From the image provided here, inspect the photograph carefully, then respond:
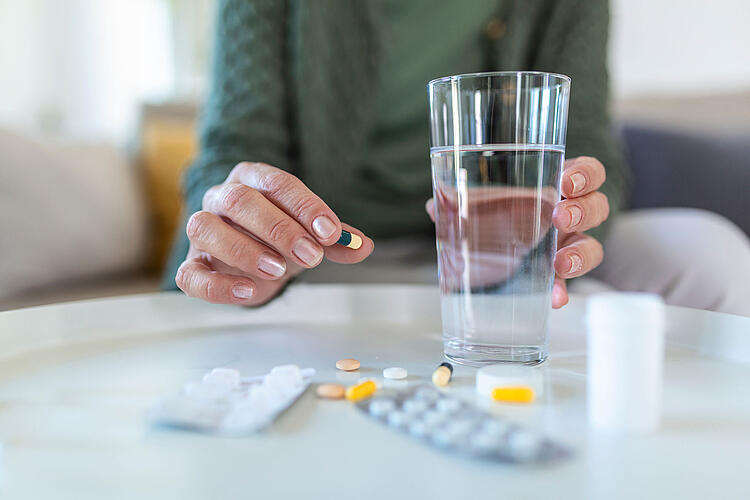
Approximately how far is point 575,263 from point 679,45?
169cm

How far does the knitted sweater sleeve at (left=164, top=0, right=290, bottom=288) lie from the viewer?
822mm

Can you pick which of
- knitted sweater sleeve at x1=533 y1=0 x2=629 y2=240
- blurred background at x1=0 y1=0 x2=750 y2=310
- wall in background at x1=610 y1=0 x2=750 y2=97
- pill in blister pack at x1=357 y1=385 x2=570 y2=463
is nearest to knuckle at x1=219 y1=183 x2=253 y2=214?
pill in blister pack at x1=357 y1=385 x2=570 y2=463

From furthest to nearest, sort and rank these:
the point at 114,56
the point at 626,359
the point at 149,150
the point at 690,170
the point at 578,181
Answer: the point at 114,56 → the point at 149,150 → the point at 690,170 → the point at 578,181 → the point at 626,359

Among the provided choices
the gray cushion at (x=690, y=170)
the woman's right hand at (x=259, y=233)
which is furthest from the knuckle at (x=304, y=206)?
the gray cushion at (x=690, y=170)

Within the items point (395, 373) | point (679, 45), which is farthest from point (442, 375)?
point (679, 45)

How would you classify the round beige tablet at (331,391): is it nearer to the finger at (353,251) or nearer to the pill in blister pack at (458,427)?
the pill in blister pack at (458,427)

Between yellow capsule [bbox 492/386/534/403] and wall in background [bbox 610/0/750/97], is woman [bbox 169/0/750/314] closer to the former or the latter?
yellow capsule [bbox 492/386/534/403]

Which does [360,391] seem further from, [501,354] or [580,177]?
[580,177]

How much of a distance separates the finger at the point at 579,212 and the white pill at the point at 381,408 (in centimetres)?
18

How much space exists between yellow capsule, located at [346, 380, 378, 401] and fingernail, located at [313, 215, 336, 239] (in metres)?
0.12

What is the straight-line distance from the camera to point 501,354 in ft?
1.41

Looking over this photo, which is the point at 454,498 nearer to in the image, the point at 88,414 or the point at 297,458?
the point at 297,458

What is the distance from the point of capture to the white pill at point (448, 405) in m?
0.32

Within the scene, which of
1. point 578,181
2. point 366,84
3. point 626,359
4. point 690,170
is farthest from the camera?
point 690,170
